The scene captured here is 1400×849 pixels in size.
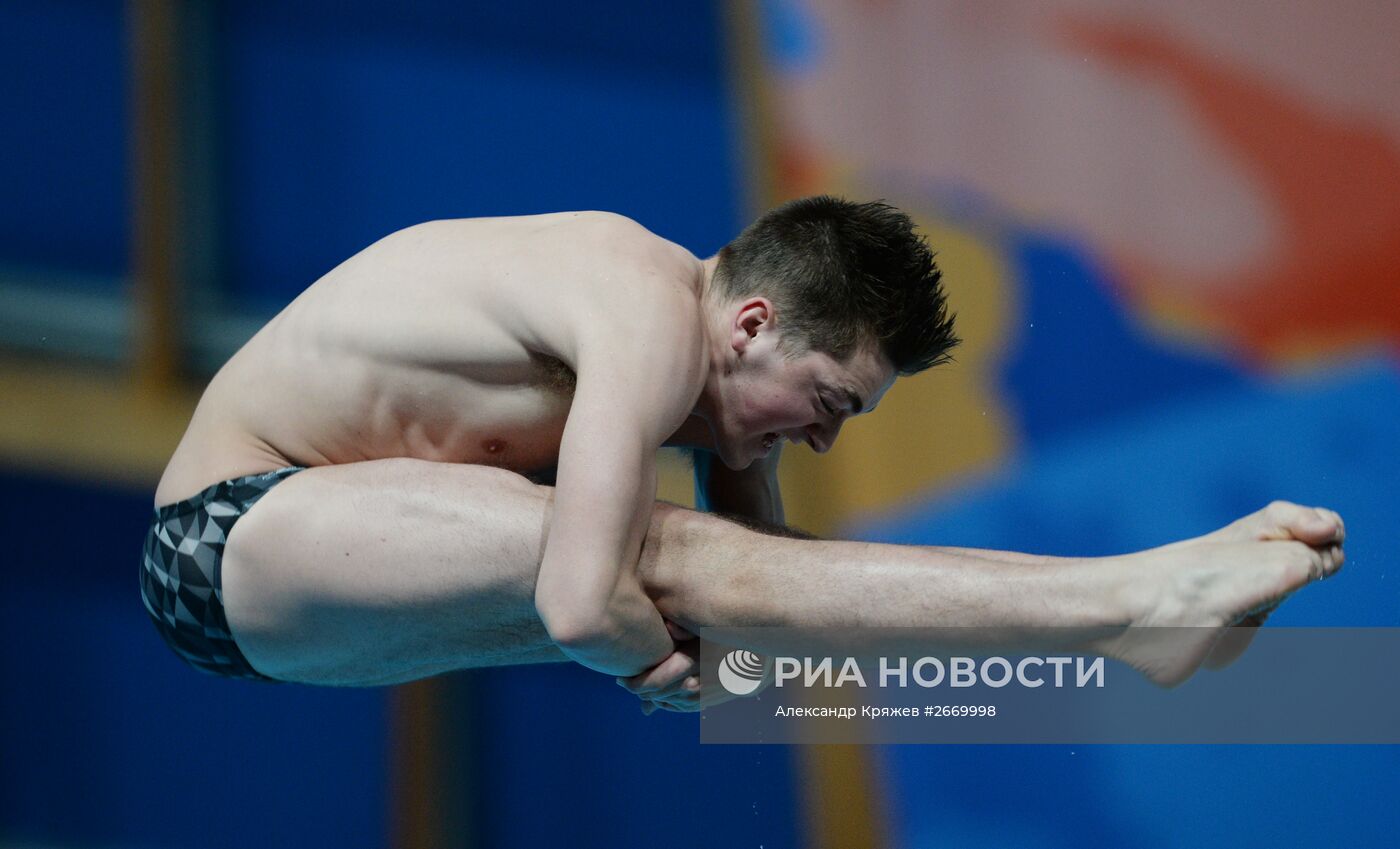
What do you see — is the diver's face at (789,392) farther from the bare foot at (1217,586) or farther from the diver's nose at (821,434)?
the bare foot at (1217,586)

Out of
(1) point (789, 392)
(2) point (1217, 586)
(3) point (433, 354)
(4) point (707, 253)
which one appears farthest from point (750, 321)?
(4) point (707, 253)

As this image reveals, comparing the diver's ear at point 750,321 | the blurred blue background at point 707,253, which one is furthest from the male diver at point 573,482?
the blurred blue background at point 707,253

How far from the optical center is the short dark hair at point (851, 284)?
5.90 feet

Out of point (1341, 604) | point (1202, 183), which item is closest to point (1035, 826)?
point (1341, 604)

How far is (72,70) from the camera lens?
11.0 ft

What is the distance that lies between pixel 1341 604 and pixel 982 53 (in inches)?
53.4

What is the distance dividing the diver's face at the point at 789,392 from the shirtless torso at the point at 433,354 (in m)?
0.09

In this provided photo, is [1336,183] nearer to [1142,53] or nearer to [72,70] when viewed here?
[1142,53]

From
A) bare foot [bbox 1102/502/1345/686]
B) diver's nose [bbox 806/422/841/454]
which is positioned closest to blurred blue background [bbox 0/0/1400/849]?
diver's nose [bbox 806/422/841/454]

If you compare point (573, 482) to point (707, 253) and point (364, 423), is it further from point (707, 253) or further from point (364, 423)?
point (707, 253)

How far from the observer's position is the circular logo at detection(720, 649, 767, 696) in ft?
5.98

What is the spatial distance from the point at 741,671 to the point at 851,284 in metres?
0.52

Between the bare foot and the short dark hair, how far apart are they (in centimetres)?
41

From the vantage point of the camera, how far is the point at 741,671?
6.08ft
